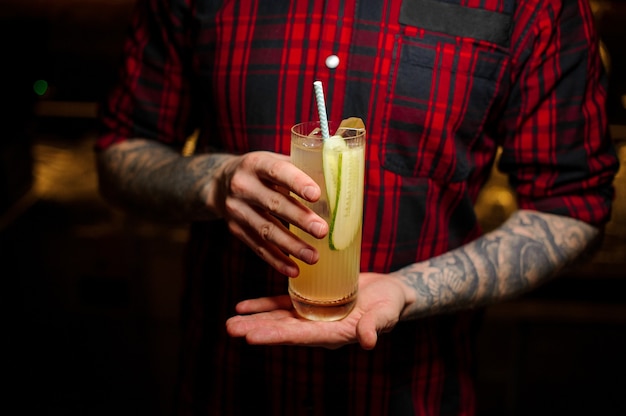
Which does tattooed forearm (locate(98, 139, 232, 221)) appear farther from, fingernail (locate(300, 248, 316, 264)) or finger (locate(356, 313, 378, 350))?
finger (locate(356, 313, 378, 350))

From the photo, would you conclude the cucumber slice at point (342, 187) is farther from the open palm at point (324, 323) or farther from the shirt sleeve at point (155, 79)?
the shirt sleeve at point (155, 79)

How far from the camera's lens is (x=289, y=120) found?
1.41 metres

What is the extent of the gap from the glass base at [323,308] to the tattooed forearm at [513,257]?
0.83 feet

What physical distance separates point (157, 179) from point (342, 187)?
0.59 meters

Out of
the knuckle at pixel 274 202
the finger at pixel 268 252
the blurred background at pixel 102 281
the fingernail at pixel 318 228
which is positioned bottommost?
the blurred background at pixel 102 281

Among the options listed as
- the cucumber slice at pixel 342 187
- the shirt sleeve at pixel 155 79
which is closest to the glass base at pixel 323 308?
the cucumber slice at pixel 342 187

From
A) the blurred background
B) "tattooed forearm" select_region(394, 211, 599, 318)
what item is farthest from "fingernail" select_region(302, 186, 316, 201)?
the blurred background

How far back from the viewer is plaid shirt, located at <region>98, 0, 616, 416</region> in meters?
1.39

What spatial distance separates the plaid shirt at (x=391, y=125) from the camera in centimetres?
139

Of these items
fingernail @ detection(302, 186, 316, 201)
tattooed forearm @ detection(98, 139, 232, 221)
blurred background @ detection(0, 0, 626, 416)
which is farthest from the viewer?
blurred background @ detection(0, 0, 626, 416)

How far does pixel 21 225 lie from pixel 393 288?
243 cm

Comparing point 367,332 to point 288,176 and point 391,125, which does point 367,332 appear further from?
point 391,125

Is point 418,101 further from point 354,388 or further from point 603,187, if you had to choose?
point 354,388

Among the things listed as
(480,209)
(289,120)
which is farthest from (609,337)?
(289,120)
